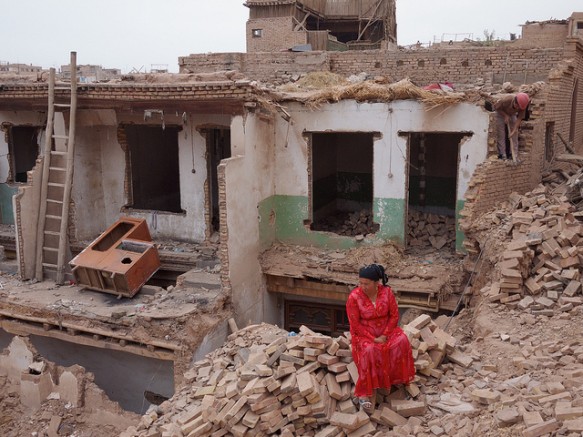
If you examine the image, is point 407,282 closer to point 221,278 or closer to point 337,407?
point 221,278

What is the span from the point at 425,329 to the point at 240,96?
6.13m

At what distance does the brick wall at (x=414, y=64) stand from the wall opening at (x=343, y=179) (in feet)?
7.41

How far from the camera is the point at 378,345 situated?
6.02m

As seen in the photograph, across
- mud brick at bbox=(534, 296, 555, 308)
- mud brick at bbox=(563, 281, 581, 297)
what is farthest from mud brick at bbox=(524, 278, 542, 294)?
mud brick at bbox=(563, 281, 581, 297)

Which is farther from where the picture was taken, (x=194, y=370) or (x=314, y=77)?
(x=314, y=77)

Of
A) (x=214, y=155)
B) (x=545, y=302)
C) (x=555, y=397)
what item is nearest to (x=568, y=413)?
(x=555, y=397)

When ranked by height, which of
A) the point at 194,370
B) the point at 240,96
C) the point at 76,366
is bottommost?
the point at 76,366

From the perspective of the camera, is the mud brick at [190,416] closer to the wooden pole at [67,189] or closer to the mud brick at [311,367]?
the mud brick at [311,367]

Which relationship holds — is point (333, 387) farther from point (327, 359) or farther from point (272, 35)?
point (272, 35)

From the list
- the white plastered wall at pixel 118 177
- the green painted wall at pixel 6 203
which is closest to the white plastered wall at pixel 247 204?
the white plastered wall at pixel 118 177

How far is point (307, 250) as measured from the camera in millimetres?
12773

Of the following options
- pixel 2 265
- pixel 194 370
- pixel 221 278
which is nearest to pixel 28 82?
pixel 2 265

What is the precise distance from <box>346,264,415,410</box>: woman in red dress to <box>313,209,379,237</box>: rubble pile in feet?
27.1

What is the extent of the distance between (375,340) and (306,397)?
1.01 metres
